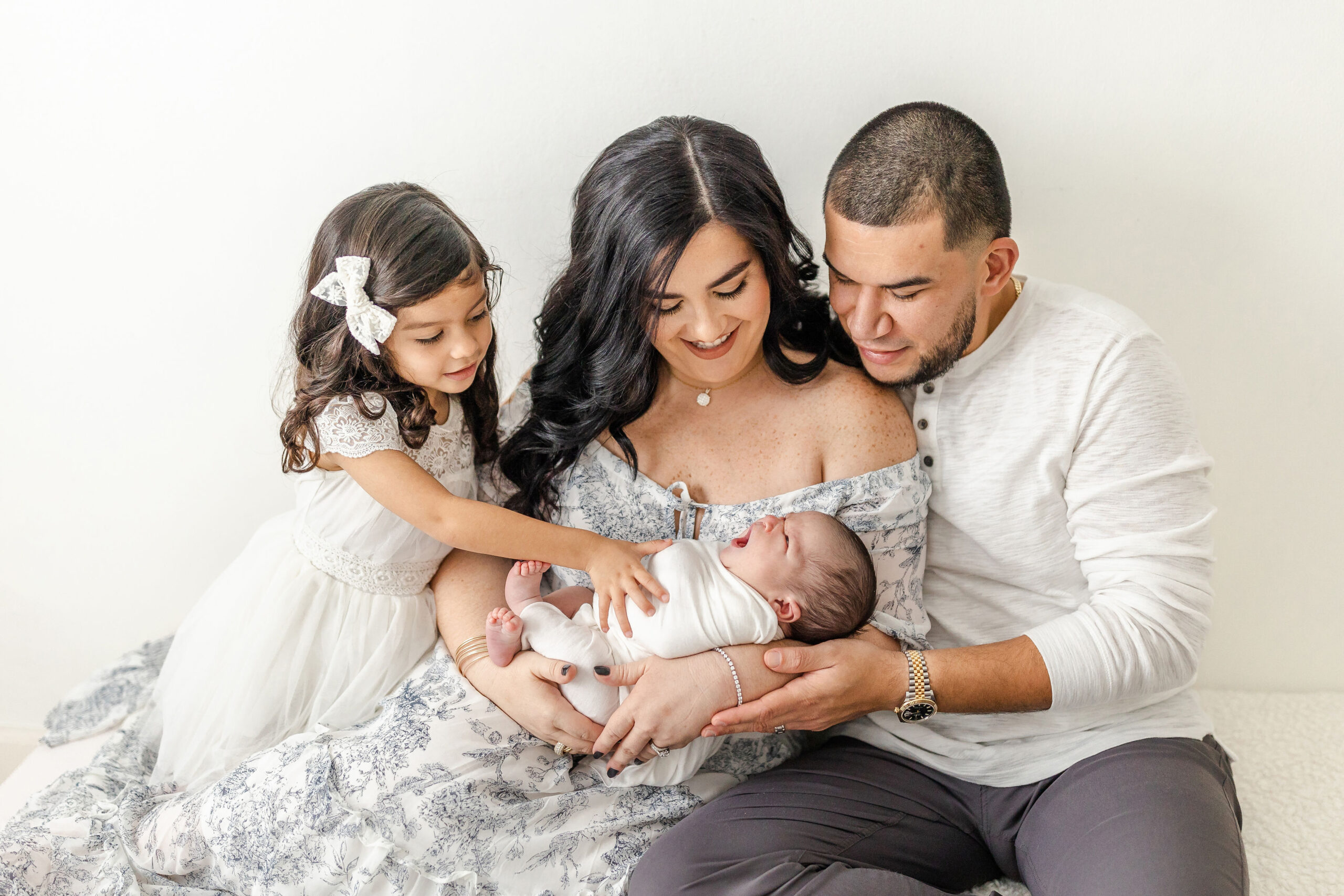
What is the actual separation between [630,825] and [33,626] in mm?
1826

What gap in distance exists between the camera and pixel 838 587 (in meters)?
1.59

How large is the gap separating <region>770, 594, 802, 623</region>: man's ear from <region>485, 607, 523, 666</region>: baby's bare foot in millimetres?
456

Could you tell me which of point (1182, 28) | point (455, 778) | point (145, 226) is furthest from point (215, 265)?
point (1182, 28)

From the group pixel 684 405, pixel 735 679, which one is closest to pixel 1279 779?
pixel 735 679

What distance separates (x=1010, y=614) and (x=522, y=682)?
0.95 metres

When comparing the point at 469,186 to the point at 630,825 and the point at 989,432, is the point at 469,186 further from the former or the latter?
the point at 630,825

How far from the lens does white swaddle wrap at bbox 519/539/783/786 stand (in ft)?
5.24

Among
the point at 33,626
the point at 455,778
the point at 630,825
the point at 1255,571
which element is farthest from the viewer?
the point at 33,626

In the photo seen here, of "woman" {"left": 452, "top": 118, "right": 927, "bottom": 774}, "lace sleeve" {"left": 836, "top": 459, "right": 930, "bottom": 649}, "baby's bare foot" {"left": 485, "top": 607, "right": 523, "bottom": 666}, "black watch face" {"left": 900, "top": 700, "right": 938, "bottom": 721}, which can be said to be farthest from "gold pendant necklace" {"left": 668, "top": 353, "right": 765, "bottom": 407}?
"black watch face" {"left": 900, "top": 700, "right": 938, "bottom": 721}

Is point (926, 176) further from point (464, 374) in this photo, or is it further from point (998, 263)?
point (464, 374)

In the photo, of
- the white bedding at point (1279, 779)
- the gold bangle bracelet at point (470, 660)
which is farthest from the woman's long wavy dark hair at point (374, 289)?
the white bedding at point (1279, 779)

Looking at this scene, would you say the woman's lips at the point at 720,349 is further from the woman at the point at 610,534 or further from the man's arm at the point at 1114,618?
the man's arm at the point at 1114,618

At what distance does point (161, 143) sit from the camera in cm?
202

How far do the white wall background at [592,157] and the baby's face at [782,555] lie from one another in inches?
29.7
